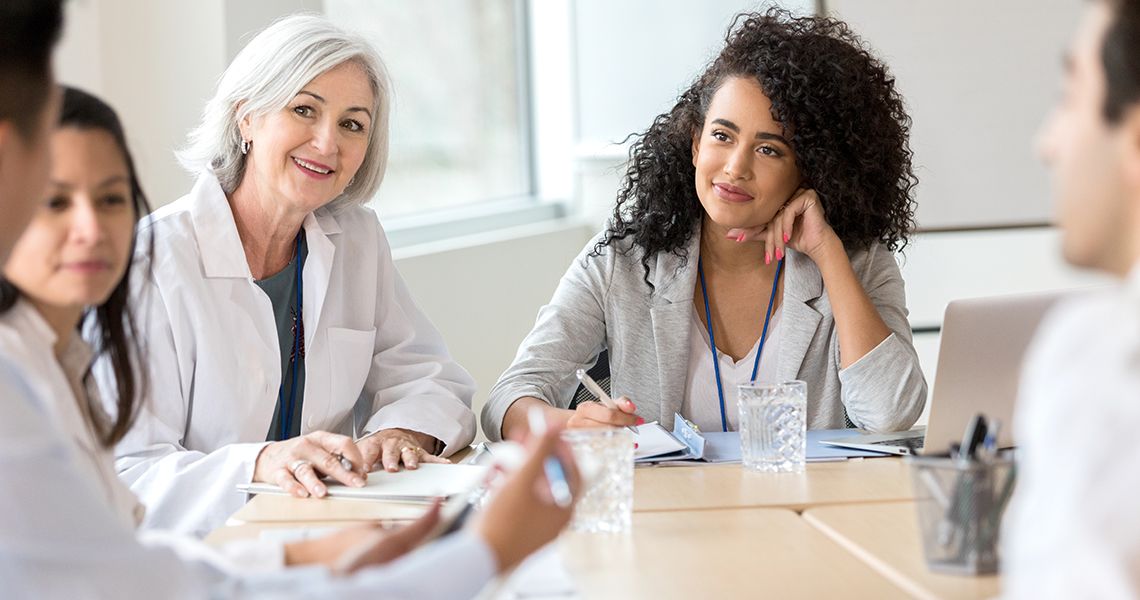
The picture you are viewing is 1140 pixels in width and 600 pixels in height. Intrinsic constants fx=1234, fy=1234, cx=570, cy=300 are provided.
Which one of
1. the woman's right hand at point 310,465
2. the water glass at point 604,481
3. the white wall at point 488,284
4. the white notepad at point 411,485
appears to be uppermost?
the water glass at point 604,481

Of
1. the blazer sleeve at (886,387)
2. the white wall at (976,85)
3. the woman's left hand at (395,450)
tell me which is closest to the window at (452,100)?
the white wall at (976,85)

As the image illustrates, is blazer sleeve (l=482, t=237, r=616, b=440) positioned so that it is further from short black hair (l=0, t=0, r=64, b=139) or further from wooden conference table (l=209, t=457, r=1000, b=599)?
short black hair (l=0, t=0, r=64, b=139)

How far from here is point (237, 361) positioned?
2.19 metres

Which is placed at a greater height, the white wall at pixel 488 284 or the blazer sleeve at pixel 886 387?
the blazer sleeve at pixel 886 387

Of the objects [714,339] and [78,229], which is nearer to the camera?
[78,229]

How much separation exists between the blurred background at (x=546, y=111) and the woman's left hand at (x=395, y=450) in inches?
57.0

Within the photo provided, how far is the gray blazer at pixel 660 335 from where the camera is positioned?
2289 mm

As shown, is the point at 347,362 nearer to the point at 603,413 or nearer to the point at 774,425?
the point at 603,413

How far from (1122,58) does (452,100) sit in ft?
13.0

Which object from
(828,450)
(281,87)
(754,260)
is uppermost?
(281,87)

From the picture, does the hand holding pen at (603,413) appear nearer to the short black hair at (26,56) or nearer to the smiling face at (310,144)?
the smiling face at (310,144)

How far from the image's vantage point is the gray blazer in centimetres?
229

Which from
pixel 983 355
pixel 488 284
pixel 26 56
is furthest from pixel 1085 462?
pixel 488 284

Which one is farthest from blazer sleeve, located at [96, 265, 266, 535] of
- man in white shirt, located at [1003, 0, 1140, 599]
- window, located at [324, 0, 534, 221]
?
window, located at [324, 0, 534, 221]
